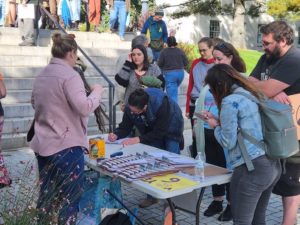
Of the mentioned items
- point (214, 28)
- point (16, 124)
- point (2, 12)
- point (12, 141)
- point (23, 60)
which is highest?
point (2, 12)

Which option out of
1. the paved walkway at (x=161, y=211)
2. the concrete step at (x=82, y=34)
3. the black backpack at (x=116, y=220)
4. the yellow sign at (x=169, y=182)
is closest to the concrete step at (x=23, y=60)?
the concrete step at (x=82, y=34)

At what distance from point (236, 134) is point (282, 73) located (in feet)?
2.36

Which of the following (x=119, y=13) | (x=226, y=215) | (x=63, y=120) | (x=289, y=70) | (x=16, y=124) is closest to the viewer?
(x=63, y=120)

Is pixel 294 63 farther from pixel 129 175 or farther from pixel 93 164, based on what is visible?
pixel 93 164

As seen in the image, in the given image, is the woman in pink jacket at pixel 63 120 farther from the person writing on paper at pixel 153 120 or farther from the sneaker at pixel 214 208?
the sneaker at pixel 214 208

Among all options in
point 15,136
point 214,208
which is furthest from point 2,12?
point 214,208

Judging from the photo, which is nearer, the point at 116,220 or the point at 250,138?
the point at 250,138

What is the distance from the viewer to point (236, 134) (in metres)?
3.04

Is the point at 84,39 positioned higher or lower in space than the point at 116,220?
higher

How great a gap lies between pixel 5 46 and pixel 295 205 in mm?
6936

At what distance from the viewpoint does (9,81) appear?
26.5 feet

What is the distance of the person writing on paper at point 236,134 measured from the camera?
302 cm

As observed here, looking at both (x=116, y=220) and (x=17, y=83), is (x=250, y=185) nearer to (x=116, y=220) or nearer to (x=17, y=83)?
(x=116, y=220)

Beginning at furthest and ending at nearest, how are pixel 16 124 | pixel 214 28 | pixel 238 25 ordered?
pixel 214 28 → pixel 238 25 → pixel 16 124
